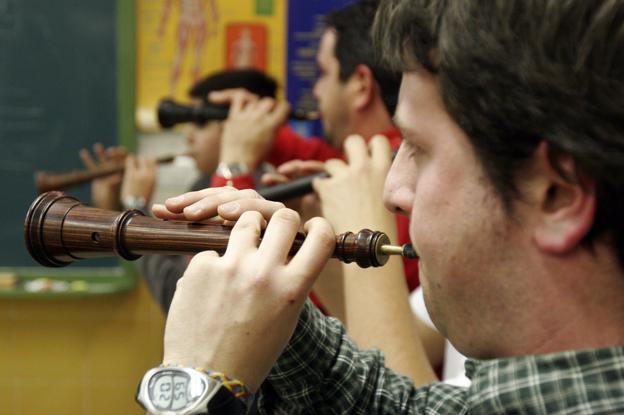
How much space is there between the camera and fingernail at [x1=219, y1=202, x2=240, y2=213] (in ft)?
3.02

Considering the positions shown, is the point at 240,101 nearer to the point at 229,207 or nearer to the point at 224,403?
the point at 229,207

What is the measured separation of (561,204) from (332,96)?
1.64 meters

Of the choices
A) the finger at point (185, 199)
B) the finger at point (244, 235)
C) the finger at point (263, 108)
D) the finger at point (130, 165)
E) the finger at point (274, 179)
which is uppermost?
the finger at point (244, 235)

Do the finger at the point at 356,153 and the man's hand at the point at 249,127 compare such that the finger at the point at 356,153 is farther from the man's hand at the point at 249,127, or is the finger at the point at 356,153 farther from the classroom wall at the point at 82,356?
the classroom wall at the point at 82,356

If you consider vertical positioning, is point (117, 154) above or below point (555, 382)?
below

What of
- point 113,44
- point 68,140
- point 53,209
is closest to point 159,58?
point 113,44

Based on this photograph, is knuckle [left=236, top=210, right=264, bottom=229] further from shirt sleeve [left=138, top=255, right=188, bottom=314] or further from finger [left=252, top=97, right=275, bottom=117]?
finger [left=252, top=97, right=275, bottom=117]

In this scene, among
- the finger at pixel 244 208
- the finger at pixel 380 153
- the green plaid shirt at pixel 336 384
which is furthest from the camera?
the finger at pixel 380 153

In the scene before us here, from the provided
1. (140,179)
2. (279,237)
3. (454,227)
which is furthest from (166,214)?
(140,179)

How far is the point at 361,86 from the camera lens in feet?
7.36

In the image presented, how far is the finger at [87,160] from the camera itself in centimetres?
311

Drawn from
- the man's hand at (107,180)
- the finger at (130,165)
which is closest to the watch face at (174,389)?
the finger at (130,165)

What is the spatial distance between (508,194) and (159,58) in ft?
8.60

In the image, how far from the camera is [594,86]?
26.8 inches
